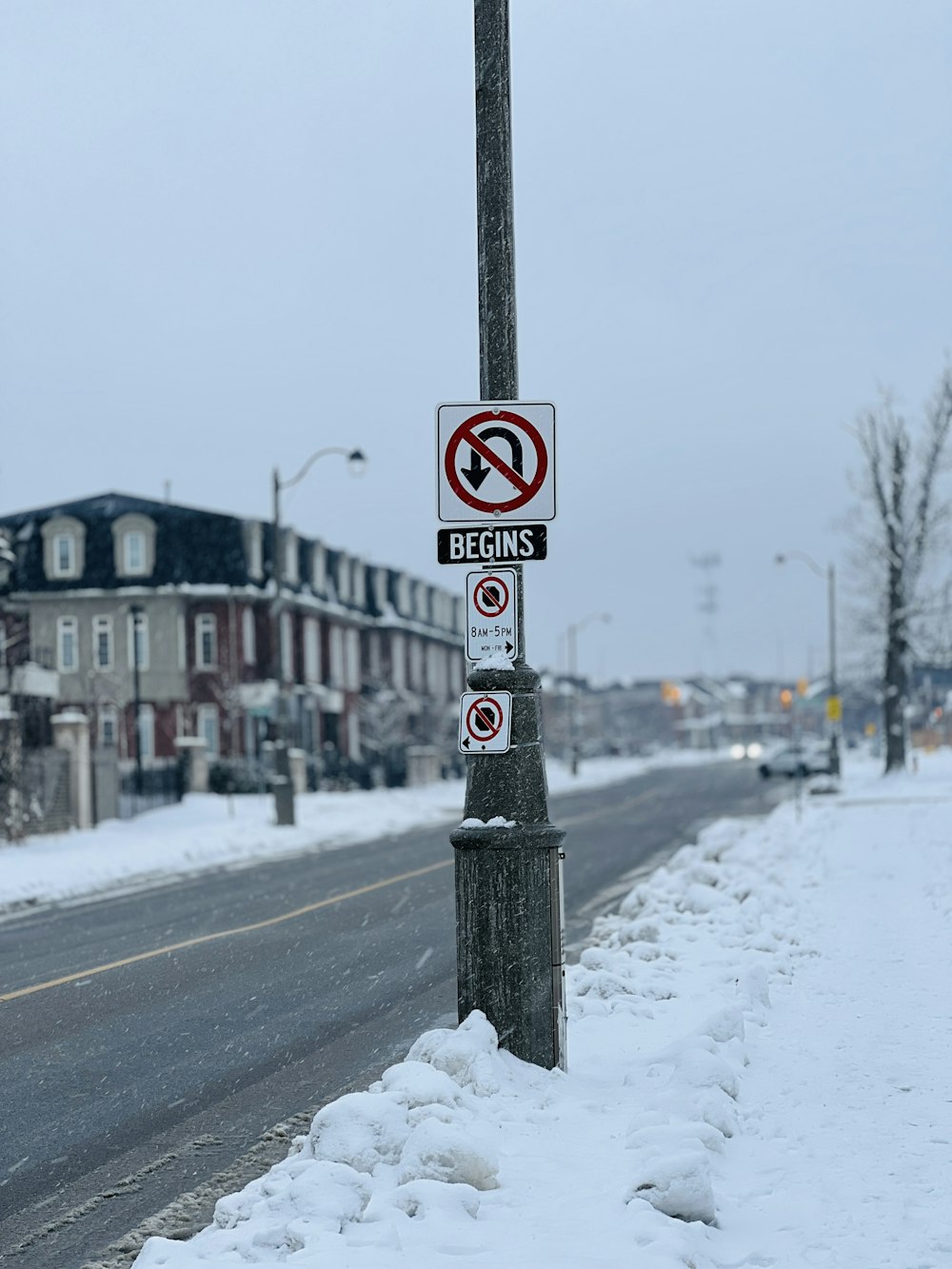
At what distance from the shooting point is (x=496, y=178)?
7180mm

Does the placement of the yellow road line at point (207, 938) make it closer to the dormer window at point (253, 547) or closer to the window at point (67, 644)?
the dormer window at point (253, 547)

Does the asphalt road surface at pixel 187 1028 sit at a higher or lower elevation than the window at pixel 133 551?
lower

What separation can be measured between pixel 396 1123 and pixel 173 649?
45.1 metres

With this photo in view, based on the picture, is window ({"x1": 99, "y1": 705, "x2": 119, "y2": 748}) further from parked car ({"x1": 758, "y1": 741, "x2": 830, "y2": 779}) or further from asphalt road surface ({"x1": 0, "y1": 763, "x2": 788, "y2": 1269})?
asphalt road surface ({"x1": 0, "y1": 763, "x2": 788, "y2": 1269})

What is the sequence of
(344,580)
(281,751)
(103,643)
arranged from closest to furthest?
(281,751) → (103,643) → (344,580)

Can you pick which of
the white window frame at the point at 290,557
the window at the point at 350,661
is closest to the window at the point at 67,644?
the white window frame at the point at 290,557

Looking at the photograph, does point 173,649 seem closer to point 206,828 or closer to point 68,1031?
point 206,828

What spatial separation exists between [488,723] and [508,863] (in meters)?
0.70

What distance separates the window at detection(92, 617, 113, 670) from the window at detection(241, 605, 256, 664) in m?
A: 4.83

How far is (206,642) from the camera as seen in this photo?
4950 centimetres

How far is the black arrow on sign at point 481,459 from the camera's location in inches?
271

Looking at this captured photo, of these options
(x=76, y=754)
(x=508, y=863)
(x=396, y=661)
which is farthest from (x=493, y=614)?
(x=396, y=661)

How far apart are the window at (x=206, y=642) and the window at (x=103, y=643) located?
3.29 m

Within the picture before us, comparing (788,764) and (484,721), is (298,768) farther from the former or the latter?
(484,721)
